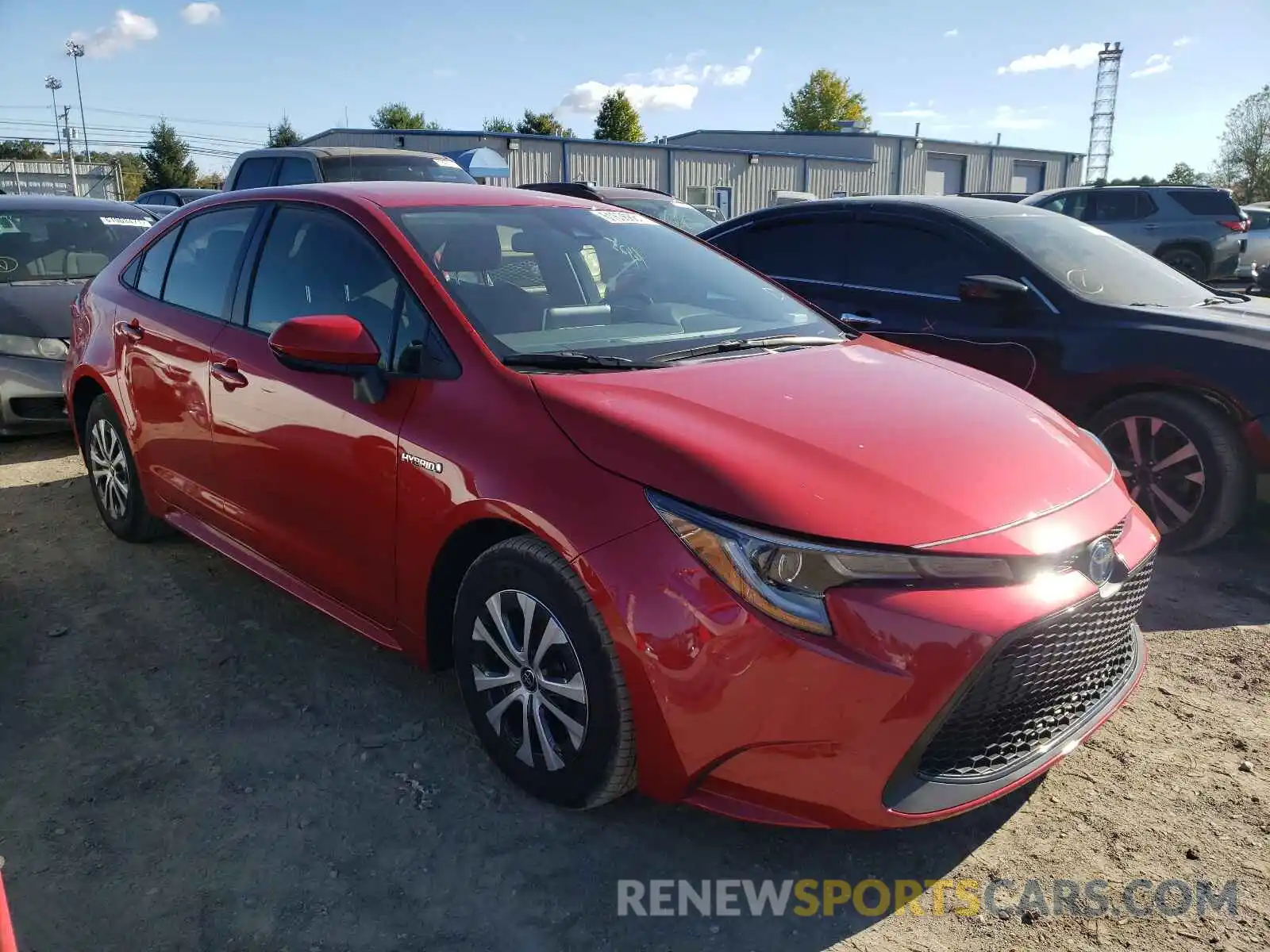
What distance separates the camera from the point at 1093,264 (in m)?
4.99

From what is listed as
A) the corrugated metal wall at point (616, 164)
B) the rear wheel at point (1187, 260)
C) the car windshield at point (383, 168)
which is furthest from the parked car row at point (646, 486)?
the corrugated metal wall at point (616, 164)

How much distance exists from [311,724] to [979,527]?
6.85 feet

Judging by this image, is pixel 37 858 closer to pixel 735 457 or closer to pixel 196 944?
pixel 196 944

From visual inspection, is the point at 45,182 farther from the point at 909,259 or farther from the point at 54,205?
the point at 909,259

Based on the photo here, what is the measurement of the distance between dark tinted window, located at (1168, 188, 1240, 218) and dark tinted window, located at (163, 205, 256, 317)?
1477 centimetres

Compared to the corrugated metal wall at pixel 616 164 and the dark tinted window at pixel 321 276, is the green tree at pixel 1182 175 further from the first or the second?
the dark tinted window at pixel 321 276

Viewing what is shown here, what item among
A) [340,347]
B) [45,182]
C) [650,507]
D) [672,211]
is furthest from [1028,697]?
[45,182]

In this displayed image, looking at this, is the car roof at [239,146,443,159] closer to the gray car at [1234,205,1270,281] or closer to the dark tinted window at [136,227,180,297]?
the dark tinted window at [136,227,180,297]

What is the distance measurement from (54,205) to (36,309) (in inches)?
57.3

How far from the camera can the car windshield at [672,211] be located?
11.4 metres

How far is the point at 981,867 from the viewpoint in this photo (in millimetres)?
2350

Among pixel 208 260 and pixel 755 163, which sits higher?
pixel 755 163

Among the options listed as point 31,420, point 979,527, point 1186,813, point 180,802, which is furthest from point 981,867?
point 31,420

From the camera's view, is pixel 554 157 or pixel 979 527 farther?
pixel 554 157
